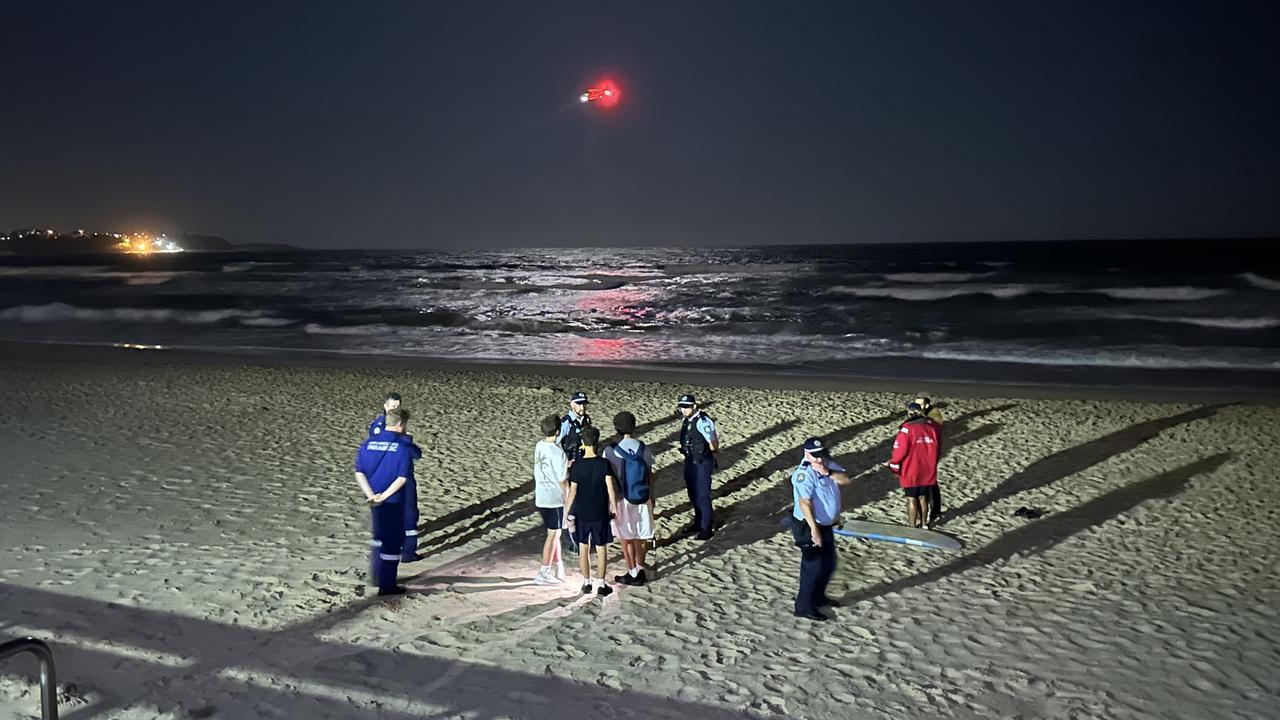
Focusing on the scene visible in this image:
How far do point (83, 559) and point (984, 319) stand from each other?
3665 centimetres

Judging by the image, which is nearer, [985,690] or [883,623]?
[985,690]

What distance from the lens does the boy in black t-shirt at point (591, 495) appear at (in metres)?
7.54

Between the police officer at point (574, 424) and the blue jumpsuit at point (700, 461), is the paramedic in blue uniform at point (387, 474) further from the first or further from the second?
the blue jumpsuit at point (700, 461)

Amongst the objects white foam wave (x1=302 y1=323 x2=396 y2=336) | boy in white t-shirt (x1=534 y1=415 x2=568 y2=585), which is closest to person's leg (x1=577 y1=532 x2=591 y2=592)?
boy in white t-shirt (x1=534 y1=415 x2=568 y2=585)

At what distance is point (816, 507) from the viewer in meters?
6.96

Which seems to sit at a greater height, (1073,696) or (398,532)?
(398,532)

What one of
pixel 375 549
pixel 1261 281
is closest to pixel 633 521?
pixel 375 549

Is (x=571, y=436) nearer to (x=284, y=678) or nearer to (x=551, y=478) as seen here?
(x=551, y=478)

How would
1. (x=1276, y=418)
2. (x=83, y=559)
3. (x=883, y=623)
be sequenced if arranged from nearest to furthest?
1. (x=883, y=623)
2. (x=83, y=559)
3. (x=1276, y=418)

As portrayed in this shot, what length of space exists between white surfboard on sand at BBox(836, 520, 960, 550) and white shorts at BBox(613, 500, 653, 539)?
274cm

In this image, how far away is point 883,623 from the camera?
7.49 metres

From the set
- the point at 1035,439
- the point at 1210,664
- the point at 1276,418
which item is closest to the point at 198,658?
the point at 1210,664

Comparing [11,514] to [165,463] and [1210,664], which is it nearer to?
[165,463]

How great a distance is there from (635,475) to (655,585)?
122cm
